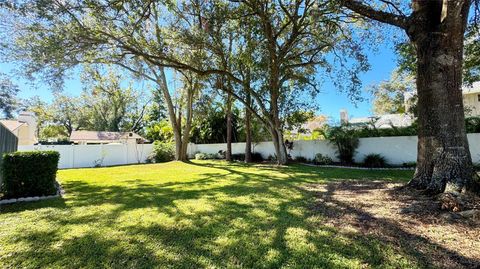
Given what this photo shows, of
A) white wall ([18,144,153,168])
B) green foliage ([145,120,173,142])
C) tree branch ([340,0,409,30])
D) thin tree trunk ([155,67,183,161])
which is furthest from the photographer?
green foliage ([145,120,173,142])

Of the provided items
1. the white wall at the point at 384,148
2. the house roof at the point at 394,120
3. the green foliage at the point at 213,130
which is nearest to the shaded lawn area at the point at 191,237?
the white wall at the point at 384,148

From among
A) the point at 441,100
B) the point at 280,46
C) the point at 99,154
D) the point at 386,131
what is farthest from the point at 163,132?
the point at 441,100

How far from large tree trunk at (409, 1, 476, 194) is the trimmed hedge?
829cm

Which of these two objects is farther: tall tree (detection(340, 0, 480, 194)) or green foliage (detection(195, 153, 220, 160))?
green foliage (detection(195, 153, 220, 160))

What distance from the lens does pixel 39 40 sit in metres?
8.19

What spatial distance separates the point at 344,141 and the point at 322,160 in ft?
5.01

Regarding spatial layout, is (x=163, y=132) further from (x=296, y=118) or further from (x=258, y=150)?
(x=296, y=118)

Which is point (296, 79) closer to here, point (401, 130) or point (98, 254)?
point (401, 130)

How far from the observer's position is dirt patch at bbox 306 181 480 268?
2805 millimetres

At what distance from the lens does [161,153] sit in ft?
60.6

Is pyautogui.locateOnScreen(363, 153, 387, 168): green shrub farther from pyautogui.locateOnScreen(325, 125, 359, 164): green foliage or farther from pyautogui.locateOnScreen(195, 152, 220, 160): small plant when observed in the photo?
pyautogui.locateOnScreen(195, 152, 220, 160): small plant

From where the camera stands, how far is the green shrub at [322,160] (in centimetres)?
1345

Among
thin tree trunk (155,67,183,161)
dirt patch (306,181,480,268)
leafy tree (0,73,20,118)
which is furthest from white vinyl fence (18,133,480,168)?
leafy tree (0,73,20,118)

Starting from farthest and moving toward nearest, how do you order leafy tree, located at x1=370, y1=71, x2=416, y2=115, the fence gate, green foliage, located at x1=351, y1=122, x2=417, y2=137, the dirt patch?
leafy tree, located at x1=370, y1=71, x2=416, y2=115 < green foliage, located at x1=351, y1=122, x2=417, y2=137 < the fence gate < the dirt patch
